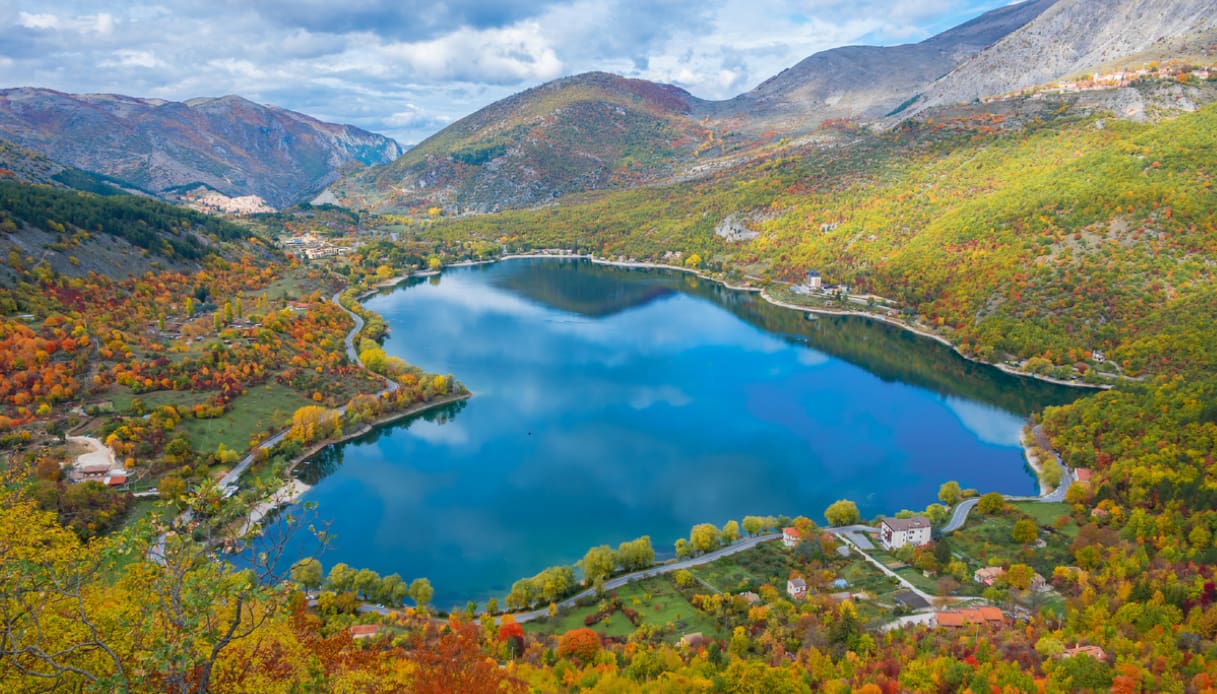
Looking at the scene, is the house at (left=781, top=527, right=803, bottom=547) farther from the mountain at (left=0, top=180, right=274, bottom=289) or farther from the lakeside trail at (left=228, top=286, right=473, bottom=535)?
the mountain at (left=0, top=180, right=274, bottom=289)

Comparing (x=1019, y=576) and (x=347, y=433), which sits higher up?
(x=1019, y=576)

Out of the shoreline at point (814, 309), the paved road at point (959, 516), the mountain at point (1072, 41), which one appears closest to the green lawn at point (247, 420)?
the paved road at point (959, 516)

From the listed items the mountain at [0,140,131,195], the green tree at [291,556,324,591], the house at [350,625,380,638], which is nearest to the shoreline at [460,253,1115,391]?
the house at [350,625,380,638]

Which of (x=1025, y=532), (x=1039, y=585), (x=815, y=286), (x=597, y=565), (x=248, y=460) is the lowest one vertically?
(x=597, y=565)

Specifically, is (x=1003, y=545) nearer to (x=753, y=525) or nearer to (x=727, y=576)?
(x=753, y=525)

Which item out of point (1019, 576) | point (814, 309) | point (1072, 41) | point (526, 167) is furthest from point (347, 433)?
point (1072, 41)

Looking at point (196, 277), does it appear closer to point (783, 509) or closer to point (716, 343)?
point (716, 343)

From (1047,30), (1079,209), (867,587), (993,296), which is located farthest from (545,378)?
(1047,30)
